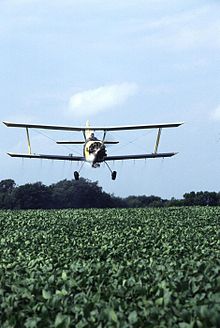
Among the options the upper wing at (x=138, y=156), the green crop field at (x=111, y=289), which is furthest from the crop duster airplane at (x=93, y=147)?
the green crop field at (x=111, y=289)

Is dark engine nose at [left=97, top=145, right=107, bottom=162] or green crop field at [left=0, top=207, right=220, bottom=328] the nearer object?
green crop field at [left=0, top=207, right=220, bottom=328]

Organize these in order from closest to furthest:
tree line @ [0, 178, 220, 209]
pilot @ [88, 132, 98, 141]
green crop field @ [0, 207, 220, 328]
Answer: green crop field @ [0, 207, 220, 328]
pilot @ [88, 132, 98, 141]
tree line @ [0, 178, 220, 209]

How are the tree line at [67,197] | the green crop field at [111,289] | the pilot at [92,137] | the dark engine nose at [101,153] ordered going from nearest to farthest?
the green crop field at [111,289] < the dark engine nose at [101,153] < the pilot at [92,137] < the tree line at [67,197]

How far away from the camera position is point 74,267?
16.2m

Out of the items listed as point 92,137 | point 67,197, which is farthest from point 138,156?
point 67,197

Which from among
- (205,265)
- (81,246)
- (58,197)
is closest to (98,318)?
(205,265)

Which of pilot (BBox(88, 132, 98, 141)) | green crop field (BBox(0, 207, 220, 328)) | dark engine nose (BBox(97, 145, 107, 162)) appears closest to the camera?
green crop field (BBox(0, 207, 220, 328))

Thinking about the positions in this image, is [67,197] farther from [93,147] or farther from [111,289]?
[111,289]

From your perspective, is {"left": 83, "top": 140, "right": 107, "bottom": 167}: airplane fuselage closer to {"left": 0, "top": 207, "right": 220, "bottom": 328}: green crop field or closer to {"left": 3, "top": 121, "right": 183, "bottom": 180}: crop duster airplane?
{"left": 3, "top": 121, "right": 183, "bottom": 180}: crop duster airplane

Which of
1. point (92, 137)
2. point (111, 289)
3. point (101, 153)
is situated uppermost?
point (92, 137)

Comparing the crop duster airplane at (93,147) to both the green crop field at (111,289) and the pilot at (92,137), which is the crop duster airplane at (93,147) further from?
the green crop field at (111,289)

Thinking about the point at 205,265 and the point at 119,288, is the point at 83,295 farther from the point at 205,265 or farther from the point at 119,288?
the point at 205,265

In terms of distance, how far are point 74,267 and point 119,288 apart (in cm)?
291

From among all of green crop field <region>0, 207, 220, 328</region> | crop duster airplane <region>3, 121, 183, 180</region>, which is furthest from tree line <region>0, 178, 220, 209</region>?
green crop field <region>0, 207, 220, 328</region>
